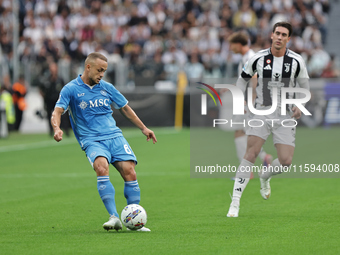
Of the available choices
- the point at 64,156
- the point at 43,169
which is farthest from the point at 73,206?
the point at 64,156

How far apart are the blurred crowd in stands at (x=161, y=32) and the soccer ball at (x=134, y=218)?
61.5 ft

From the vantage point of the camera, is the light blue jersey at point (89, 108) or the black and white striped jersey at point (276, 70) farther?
the black and white striped jersey at point (276, 70)

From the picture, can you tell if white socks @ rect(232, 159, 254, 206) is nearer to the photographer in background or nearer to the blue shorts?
the blue shorts

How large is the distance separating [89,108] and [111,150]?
511 millimetres

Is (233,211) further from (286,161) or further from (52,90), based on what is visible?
(52,90)

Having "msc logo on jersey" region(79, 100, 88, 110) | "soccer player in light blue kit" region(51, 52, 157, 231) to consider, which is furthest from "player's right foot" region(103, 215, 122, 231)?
"msc logo on jersey" region(79, 100, 88, 110)

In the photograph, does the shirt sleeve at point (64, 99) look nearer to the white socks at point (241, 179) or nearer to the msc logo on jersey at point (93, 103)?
the msc logo on jersey at point (93, 103)

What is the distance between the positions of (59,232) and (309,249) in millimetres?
2625

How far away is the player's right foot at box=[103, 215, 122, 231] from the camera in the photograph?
7.09 m

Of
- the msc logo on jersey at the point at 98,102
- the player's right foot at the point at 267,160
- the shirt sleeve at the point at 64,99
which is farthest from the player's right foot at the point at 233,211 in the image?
the player's right foot at the point at 267,160

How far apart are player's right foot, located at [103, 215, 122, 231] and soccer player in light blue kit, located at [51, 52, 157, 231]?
0.71 ft

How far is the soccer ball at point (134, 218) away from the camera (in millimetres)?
7176

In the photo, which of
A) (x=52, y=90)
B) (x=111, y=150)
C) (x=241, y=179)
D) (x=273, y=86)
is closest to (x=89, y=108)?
(x=111, y=150)

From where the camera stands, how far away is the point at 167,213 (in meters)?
8.71
